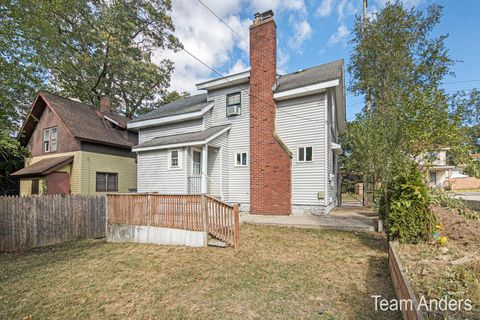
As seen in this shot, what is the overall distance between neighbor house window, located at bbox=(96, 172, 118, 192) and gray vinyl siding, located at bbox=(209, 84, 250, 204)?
9042mm

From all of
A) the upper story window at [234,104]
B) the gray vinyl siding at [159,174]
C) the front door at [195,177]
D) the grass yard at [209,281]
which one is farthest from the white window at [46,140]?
the upper story window at [234,104]

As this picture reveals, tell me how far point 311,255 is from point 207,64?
7895 mm

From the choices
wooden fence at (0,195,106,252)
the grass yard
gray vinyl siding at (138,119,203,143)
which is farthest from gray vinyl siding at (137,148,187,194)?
the grass yard

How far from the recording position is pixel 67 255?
687cm

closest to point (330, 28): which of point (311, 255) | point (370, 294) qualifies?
point (311, 255)

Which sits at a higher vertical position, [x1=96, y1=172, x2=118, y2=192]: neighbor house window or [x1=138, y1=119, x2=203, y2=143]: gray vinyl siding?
[x1=138, y1=119, x2=203, y2=143]: gray vinyl siding

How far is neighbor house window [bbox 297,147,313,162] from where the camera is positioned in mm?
10670

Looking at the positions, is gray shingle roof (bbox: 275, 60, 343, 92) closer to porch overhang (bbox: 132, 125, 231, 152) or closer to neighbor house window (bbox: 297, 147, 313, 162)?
neighbor house window (bbox: 297, 147, 313, 162)

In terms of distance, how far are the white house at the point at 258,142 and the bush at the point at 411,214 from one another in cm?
493

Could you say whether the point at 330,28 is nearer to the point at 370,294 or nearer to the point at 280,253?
the point at 280,253

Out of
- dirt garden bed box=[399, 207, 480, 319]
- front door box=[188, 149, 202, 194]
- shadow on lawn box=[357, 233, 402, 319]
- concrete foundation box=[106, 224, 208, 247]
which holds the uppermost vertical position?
front door box=[188, 149, 202, 194]

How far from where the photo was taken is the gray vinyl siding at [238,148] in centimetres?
1207

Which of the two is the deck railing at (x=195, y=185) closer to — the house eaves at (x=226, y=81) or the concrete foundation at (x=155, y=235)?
the concrete foundation at (x=155, y=235)

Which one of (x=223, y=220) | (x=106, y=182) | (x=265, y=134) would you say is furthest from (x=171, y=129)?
(x=223, y=220)
